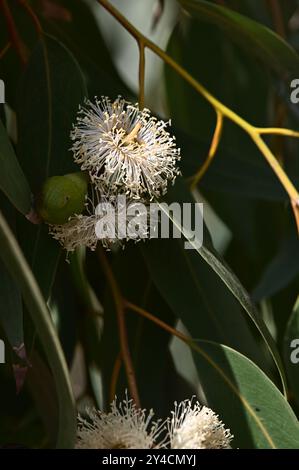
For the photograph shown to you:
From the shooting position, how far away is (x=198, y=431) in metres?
1.10

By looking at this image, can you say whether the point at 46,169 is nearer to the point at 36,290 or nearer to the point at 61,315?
the point at 36,290

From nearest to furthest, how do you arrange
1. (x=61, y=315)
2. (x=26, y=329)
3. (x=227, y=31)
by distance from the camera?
(x=26, y=329)
(x=227, y=31)
(x=61, y=315)

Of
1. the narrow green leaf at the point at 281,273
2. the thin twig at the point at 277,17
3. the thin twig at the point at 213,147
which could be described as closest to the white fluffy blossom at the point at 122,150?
the thin twig at the point at 213,147

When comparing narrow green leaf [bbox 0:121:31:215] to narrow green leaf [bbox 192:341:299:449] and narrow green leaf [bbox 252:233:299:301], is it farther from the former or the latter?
narrow green leaf [bbox 252:233:299:301]

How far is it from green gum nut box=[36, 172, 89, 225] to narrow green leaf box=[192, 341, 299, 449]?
28cm

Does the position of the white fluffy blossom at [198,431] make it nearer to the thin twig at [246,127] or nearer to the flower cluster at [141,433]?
the flower cluster at [141,433]

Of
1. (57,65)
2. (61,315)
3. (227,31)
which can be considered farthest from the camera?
(61,315)

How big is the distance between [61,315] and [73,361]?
0.52 feet

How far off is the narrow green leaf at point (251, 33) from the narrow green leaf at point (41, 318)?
0.60 metres

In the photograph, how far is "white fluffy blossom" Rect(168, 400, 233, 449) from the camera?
1091mm

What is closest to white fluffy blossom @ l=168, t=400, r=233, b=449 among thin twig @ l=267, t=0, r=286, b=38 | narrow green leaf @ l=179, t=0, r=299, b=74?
narrow green leaf @ l=179, t=0, r=299, b=74

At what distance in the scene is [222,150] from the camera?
1518 millimetres

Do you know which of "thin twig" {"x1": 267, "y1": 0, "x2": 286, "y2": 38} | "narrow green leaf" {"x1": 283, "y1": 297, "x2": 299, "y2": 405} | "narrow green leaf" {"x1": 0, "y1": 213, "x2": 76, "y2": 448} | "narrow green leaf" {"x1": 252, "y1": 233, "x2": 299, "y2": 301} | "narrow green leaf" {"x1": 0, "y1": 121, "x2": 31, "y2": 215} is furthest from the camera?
"thin twig" {"x1": 267, "y1": 0, "x2": 286, "y2": 38}
